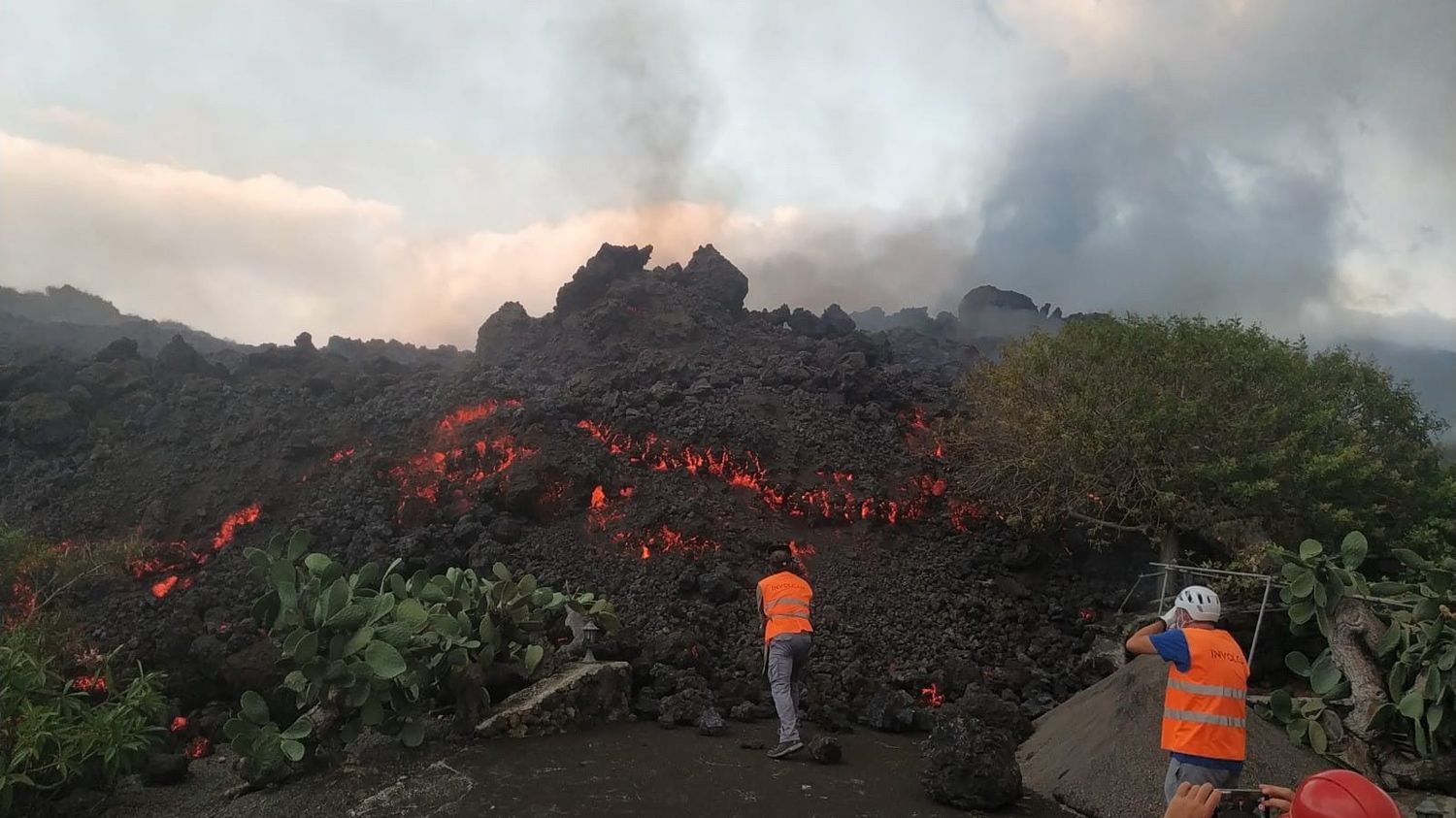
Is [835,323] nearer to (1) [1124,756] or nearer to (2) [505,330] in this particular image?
(2) [505,330]

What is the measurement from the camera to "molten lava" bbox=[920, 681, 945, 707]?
12.7 metres

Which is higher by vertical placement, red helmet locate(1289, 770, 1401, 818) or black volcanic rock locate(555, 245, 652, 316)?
black volcanic rock locate(555, 245, 652, 316)

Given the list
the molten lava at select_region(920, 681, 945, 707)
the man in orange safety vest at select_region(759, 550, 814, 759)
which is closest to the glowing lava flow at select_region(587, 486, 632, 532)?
the molten lava at select_region(920, 681, 945, 707)

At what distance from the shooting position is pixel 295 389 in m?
24.7

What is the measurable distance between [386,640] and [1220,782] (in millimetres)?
7058

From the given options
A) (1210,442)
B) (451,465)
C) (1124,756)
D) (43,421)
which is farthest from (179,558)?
(1210,442)

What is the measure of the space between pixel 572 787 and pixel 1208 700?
549cm

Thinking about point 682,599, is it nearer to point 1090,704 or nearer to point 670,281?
point 1090,704

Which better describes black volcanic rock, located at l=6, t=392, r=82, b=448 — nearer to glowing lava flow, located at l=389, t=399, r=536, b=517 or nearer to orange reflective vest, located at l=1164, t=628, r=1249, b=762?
glowing lava flow, located at l=389, t=399, r=536, b=517

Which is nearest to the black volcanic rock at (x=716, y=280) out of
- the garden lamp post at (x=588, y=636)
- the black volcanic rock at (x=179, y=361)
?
the black volcanic rock at (x=179, y=361)

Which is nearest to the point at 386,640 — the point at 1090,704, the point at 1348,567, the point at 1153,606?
the point at 1090,704

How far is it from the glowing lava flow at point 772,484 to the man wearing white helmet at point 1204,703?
44.1ft

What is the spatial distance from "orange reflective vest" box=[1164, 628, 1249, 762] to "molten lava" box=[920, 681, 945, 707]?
7805mm

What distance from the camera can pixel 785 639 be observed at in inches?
354
